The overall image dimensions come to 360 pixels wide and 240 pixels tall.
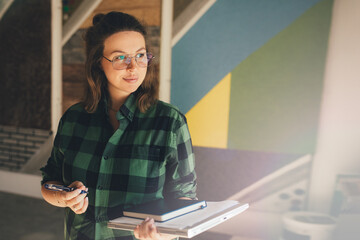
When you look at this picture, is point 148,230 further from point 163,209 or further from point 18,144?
point 18,144

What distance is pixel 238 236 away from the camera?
2.53 meters

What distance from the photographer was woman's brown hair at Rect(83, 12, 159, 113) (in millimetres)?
1182

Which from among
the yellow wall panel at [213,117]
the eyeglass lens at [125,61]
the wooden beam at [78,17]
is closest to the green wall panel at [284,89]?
the yellow wall panel at [213,117]

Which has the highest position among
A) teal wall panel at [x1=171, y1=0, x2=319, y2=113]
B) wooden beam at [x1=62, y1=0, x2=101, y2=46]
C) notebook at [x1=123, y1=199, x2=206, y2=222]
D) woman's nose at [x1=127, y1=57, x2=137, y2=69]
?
wooden beam at [x1=62, y1=0, x2=101, y2=46]

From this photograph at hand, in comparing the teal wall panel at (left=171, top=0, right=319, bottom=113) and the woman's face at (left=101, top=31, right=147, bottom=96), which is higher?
the teal wall panel at (left=171, top=0, right=319, bottom=113)

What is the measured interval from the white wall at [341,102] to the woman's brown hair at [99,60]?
62.4 inches

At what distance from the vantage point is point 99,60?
123cm

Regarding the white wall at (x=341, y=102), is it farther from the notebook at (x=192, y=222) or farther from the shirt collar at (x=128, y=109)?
the shirt collar at (x=128, y=109)

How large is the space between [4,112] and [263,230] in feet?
11.1

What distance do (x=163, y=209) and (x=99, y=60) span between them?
699 mm

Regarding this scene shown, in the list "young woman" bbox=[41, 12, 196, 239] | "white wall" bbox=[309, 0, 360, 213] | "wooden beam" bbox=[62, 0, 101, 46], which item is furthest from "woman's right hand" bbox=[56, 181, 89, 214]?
"wooden beam" bbox=[62, 0, 101, 46]

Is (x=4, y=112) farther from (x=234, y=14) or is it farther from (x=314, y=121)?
(x=314, y=121)

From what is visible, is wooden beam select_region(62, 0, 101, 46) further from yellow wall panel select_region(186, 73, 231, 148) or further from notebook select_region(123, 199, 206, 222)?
notebook select_region(123, 199, 206, 222)

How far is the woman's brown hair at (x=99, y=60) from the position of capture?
1.18 metres
